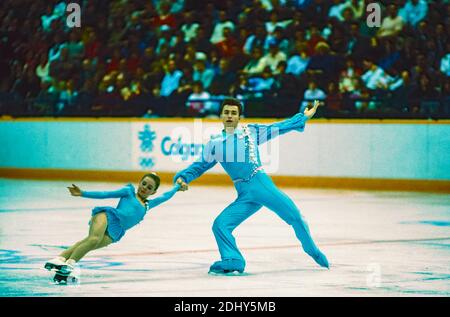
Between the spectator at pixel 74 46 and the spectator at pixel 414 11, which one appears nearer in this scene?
the spectator at pixel 414 11

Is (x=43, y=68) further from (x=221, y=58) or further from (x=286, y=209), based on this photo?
(x=286, y=209)

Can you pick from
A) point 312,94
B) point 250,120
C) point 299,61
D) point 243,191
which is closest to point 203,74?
point 250,120

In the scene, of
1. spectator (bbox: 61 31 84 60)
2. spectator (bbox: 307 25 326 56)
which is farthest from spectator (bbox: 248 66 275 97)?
spectator (bbox: 61 31 84 60)

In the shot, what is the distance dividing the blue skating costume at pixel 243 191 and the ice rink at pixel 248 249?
28 cm

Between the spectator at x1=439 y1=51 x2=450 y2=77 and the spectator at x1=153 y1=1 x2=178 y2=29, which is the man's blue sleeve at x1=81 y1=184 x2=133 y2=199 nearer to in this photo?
the spectator at x1=439 y1=51 x2=450 y2=77

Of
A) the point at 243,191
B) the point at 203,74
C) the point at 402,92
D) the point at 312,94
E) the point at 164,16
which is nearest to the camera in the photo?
the point at 243,191

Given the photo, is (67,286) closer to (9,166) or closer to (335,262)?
(335,262)

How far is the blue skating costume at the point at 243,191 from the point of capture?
9156mm

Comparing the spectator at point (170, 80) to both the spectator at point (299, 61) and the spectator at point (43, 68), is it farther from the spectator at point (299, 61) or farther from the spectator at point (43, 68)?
the spectator at point (43, 68)

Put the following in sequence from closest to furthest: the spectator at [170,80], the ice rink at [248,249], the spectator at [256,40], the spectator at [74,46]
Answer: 1. the ice rink at [248,249]
2. the spectator at [256,40]
3. the spectator at [170,80]
4. the spectator at [74,46]

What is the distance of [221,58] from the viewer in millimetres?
20047

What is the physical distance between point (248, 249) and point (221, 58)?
383 inches

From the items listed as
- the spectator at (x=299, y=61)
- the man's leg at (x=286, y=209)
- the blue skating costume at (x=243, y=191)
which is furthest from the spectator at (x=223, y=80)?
the man's leg at (x=286, y=209)

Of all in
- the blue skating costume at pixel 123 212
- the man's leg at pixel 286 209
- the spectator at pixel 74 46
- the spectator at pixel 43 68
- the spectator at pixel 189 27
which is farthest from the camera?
the spectator at pixel 43 68
